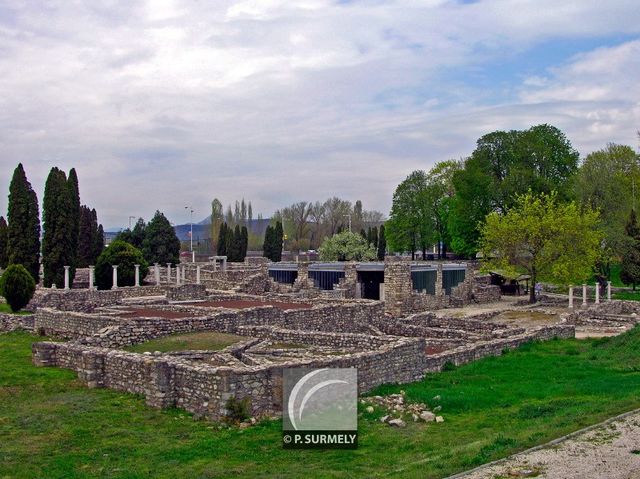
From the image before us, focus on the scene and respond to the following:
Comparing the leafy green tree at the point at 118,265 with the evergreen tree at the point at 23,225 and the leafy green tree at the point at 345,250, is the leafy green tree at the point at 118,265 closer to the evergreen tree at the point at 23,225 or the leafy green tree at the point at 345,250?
the evergreen tree at the point at 23,225

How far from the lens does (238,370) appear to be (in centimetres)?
1345

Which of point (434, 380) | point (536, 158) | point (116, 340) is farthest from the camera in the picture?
point (536, 158)

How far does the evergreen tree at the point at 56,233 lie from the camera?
39531mm

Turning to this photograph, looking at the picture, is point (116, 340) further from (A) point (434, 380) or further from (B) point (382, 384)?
(A) point (434, 380)

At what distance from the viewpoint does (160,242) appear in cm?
6334

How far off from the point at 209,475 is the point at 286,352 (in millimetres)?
7248

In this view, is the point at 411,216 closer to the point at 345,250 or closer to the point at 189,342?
the point at 345,250

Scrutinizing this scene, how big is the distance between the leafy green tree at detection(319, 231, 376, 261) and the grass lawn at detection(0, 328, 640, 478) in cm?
3903

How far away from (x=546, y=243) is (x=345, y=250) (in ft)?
68.6

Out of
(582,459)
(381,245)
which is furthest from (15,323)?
(381,245)

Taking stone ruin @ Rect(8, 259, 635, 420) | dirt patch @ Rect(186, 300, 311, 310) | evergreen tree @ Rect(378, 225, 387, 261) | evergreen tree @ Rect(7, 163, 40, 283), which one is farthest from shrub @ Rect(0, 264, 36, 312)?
evergreen tree @ Rect(378, 225, 387, 261)

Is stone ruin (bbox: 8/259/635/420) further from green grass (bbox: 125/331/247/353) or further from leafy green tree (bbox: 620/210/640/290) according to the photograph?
leafy green tree (bbox: 620/210/640/290)

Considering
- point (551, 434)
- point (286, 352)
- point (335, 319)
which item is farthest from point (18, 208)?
point (551, 434)

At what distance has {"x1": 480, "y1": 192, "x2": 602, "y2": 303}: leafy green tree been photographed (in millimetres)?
39188
